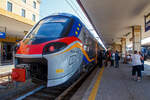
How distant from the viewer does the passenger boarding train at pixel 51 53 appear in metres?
3.54

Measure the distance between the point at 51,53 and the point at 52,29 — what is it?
1087 mm

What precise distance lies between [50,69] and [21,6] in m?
26.3

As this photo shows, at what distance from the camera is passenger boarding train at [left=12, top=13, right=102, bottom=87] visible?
11.6 ft

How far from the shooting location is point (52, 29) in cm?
420

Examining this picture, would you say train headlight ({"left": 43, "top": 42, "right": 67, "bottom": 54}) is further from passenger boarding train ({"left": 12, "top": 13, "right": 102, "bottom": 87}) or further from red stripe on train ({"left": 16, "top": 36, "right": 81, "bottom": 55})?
red stripe on train ({"left": 16, "top": 36, "right": 81, "bottom": 55})

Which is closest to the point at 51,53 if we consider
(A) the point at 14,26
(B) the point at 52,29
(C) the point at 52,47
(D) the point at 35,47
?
(C) the point at 52,47

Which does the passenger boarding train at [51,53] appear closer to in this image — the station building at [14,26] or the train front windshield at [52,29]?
the train front windshield at [52,29]

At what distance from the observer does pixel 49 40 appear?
3.74m

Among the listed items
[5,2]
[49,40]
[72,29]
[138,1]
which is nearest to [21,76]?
[49,40]

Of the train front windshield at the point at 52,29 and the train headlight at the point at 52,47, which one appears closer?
the train headlight at the point at 52,47

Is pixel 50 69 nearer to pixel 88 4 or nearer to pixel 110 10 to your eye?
pixel 88 4

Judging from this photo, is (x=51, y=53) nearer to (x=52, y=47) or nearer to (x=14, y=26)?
(x=52, y=47)

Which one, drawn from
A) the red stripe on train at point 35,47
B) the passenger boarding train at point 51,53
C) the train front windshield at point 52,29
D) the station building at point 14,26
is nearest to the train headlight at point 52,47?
the passenger boarding train at point 51,53

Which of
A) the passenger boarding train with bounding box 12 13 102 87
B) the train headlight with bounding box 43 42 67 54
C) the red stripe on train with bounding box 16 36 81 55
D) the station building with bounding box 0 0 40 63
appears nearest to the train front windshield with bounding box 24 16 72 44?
the passenger boarding train with bounding box 12 13 102 87
